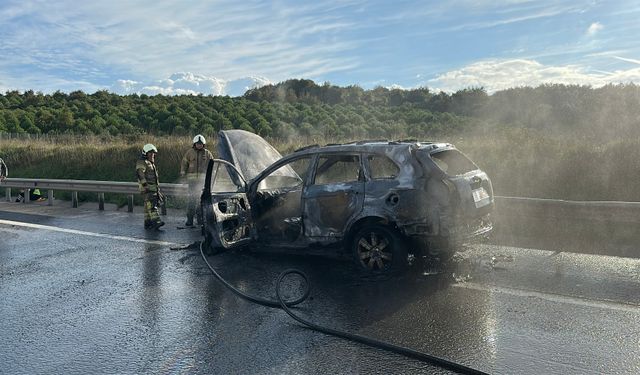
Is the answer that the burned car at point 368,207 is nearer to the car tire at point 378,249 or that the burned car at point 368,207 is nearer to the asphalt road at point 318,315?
the car tire at point 378,249

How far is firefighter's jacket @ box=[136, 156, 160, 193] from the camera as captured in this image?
9992 millimetres

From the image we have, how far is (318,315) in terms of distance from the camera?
495cm

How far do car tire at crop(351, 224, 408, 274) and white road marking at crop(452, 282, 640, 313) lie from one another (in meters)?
0.69

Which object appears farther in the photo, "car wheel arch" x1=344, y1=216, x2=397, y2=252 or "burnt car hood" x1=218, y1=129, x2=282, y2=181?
"burnt car hood" x1=218, y1=129, x2=282, y2=181

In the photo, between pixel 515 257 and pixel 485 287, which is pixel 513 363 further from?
pixel 515 257

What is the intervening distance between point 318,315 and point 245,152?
17.7 ft

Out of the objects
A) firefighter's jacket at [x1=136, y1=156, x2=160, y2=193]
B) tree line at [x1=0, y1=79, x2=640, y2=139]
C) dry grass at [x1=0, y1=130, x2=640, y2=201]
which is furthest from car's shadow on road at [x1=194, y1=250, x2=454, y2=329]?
tree line at [x1=0, y1=79, x2=640, y2=139]

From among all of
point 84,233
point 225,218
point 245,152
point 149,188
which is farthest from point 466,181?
point 84,233

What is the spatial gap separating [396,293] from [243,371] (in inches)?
84.4

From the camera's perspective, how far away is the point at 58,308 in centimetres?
547

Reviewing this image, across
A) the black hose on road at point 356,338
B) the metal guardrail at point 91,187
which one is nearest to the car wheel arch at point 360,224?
the black hose on road at point 356,338

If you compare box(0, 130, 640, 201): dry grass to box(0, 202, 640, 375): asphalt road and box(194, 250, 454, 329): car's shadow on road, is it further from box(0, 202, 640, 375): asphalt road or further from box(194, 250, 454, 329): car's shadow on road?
box(194, 250, 454, 329): car's shadow on road

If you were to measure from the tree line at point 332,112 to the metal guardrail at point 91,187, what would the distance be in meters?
11.4

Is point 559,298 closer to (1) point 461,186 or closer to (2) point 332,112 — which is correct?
(1) point 461,186
